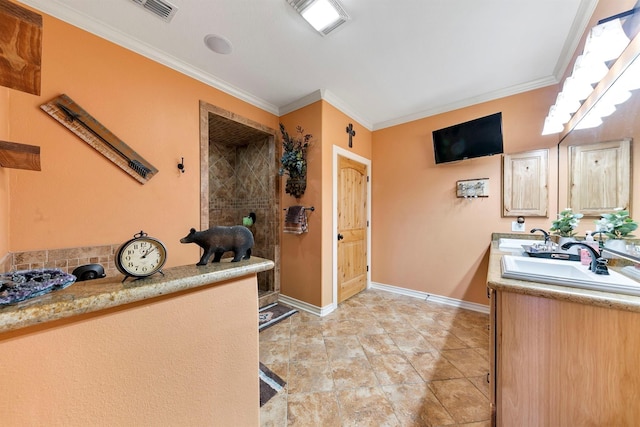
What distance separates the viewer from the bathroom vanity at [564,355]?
0.80m

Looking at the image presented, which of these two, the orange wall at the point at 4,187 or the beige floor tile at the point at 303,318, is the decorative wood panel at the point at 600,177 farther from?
the orange wall at the point at 4,187

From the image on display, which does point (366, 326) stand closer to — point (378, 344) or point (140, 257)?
point (378, 344)

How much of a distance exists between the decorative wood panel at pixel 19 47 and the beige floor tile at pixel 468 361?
2730 millimetres

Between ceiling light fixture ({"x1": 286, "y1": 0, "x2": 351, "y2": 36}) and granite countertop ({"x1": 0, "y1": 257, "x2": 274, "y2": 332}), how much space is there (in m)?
1.80

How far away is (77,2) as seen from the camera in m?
1.52

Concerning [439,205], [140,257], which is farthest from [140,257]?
[439,205]

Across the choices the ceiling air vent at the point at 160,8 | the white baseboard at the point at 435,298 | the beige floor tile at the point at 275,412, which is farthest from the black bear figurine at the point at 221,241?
the white baseboard at the point at 435,298

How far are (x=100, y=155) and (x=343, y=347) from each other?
102 inches

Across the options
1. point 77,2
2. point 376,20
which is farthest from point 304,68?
point 77,2

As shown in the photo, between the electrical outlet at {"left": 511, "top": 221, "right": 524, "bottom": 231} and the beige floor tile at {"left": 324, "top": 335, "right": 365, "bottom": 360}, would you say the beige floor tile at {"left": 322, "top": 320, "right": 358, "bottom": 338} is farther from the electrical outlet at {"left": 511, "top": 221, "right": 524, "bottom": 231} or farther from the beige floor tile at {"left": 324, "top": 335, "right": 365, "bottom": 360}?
the electrical outlet at {"left": 511, "top": 221, "right": 524, "bottom": 231}

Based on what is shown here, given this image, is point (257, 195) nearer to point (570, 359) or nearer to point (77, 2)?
point (77, 2)

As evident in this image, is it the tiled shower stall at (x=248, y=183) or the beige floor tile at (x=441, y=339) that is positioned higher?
the tiled shower stall at (x=248, y=183)

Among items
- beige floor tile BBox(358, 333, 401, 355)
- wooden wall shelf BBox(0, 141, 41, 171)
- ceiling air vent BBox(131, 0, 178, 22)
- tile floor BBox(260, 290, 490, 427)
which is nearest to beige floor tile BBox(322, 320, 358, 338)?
tile floor BBox(260, 290, 490, 427)

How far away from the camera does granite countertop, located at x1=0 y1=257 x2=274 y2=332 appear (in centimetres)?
47
